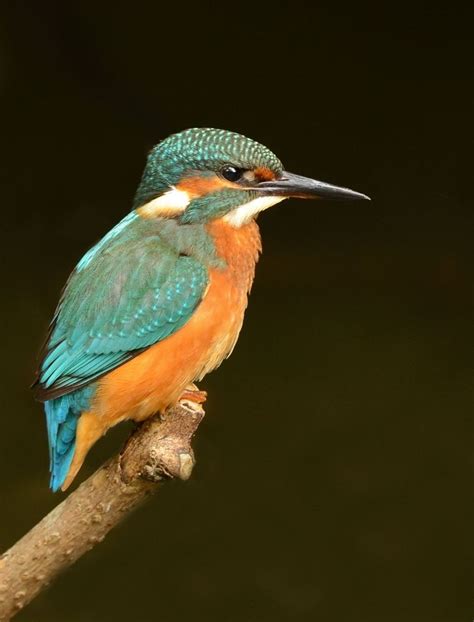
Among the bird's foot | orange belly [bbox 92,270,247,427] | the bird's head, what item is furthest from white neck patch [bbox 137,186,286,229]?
the bird's foot

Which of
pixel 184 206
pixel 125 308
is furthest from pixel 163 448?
pixel 184 206

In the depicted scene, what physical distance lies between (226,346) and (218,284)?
0.12 meters

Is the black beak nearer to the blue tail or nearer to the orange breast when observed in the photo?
the orange breast

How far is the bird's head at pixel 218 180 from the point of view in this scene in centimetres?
192

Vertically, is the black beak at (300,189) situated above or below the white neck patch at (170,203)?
below

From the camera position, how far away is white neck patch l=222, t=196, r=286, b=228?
77.1 inches

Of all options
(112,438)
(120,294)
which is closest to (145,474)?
(120,294)

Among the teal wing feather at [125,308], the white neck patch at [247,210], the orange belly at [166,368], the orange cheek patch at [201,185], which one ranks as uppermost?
the orange cheek patch at [201,185]

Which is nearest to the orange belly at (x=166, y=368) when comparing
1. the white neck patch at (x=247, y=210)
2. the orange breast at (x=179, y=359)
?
the orange breast at (x=179, y=359)

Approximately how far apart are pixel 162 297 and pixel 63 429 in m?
0.31

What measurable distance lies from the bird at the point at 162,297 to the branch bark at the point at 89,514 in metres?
0.04

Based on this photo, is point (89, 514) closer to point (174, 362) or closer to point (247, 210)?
point (174, 362)

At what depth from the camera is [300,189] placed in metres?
1.95

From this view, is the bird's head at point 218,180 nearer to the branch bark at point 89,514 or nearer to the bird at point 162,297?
the bird at point 162,297
